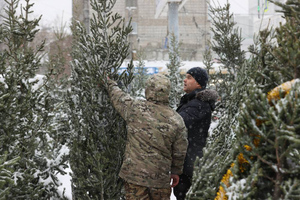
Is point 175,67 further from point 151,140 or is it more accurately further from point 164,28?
point 164,28

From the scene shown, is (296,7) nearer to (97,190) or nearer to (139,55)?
(97,190)

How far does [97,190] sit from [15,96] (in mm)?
1237

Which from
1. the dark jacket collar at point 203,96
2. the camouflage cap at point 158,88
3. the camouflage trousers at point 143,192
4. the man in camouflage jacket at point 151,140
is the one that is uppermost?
the camouflage cap at point 158,88

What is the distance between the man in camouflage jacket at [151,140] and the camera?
282cm

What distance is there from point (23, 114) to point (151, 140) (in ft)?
4.33

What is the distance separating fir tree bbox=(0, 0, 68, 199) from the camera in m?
3.02

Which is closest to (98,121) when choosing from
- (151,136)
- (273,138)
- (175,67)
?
(151,136)

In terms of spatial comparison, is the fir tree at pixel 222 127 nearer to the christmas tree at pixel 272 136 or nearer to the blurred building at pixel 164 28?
the christmas tree at pixel 272 136

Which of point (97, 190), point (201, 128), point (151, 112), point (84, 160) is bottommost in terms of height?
point (97, 190)

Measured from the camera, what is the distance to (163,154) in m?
2.89

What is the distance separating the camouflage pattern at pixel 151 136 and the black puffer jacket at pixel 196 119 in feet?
1.72

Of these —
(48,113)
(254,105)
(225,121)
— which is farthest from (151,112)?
(254,105)

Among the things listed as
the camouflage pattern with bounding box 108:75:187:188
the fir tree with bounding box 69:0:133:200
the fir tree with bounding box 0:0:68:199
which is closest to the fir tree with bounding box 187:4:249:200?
the camouflage pattern with bounding box 108:75:187:188

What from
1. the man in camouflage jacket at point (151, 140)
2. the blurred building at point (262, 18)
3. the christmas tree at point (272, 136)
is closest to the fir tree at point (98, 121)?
the man in camouflage jacket at point (151, 140)
